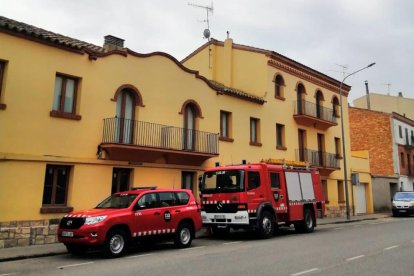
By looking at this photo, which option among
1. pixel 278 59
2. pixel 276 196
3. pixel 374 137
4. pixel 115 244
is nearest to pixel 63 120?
pixel 115 244

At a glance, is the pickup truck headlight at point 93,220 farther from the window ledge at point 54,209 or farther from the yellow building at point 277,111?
the yellow building at point 277,111

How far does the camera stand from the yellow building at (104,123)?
12.6m

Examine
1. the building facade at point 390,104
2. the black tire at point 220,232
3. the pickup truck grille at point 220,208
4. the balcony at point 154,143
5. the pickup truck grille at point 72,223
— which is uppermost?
the building facade at point 390,104

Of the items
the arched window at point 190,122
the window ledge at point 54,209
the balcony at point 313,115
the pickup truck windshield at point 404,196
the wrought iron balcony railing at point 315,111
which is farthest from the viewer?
the pickup truck windshield at point 404,196

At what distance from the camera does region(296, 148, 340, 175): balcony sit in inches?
983

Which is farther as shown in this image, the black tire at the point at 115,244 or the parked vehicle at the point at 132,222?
the black tire at the point at 115,244

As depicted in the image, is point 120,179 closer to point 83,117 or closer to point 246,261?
point 83,117

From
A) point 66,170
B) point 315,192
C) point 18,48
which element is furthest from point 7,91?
point 315,192

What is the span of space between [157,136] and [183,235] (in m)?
5.54

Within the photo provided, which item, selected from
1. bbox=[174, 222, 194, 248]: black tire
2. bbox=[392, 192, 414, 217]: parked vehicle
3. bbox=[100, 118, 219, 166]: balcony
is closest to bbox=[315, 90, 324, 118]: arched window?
bbox=[392, 192, 414, 217]: parked vehicle

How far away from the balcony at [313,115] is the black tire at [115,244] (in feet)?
55.1

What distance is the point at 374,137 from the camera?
124 ft

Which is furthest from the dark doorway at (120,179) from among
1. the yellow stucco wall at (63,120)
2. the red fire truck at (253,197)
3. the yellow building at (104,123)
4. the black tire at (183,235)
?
the black tire at (183,235)

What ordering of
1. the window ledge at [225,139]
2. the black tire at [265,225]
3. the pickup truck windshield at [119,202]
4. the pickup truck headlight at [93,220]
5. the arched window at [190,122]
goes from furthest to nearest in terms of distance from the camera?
1. the window ledge at [225,139]
2. the arched window at [190,122]
3. the black tire at [265,225]
4. the pickup truck windshield at [119,202]
5. the pickup truck headlight at [93,220]
